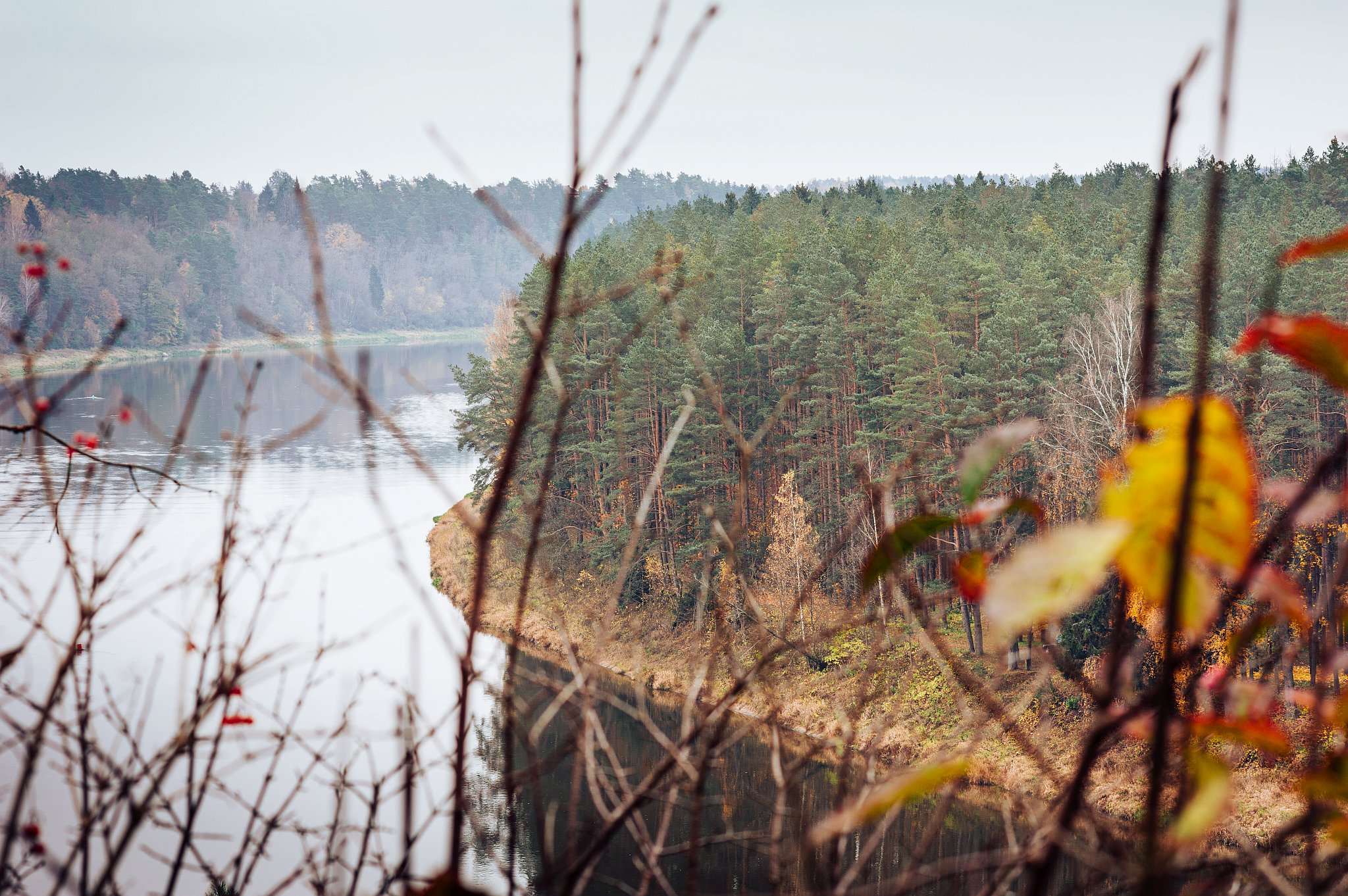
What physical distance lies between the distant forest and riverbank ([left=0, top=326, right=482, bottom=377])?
0.80m

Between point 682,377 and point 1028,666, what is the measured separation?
8.58 meters

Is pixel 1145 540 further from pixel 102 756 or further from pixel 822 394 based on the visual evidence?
pixel 822 394

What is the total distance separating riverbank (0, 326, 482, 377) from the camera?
42.4m

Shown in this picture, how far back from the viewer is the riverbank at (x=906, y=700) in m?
13.8

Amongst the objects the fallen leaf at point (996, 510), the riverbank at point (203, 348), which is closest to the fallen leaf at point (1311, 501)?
the fallen leaf at point (996, 510)

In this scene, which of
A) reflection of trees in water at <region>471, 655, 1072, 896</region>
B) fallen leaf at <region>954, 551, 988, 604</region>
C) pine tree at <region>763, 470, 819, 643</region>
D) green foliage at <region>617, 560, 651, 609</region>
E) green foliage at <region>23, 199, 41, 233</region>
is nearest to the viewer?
fallen leaf at <region>954, 551, 988, 604</region>

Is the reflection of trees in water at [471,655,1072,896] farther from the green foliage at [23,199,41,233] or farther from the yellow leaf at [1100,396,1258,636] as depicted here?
the green foliage at [23,199,41,233]

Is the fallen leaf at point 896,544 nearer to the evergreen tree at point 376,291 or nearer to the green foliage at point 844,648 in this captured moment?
the green foliage at point 844,648

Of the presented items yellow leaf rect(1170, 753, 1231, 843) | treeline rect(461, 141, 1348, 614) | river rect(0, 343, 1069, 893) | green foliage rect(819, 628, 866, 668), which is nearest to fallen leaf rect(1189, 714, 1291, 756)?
yellow leaf rect(1170, 753, 1231, 843)

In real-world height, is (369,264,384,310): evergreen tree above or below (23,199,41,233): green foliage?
below

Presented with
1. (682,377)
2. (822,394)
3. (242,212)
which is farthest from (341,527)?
(242,212)

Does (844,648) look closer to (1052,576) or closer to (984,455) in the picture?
(984,455)

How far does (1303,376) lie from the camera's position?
714 inches

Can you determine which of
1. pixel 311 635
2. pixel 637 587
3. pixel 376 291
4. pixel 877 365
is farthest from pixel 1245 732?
pixel 376 291
